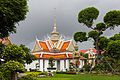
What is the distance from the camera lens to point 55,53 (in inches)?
1703

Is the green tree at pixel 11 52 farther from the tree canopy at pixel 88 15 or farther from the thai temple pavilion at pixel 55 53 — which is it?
the thai temple pavilion at pixel 55 53

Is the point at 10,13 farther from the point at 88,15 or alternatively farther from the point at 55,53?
the point at 55,53

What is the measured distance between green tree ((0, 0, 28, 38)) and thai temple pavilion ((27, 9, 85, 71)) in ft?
95.6

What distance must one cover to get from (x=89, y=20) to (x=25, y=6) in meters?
15.4

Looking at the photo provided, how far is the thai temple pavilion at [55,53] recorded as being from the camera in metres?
40.0

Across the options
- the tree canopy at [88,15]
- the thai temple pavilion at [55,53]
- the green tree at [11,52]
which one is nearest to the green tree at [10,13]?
the green tree at [11,52]

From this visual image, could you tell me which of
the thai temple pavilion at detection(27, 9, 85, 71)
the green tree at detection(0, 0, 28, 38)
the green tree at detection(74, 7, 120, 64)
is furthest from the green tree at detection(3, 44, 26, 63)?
the thai temple pavilion at detection(27, 9, 85, 71)

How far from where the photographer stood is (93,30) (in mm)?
23359

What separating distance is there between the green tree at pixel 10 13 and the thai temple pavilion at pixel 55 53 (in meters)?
29.1

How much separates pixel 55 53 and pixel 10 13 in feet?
114

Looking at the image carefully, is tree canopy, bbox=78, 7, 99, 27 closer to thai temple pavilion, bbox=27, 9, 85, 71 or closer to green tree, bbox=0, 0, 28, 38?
green tree, bbox=0, 0, 28, 38

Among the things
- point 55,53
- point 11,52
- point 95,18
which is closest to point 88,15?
point 95,18

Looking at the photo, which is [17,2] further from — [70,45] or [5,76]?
[70,45]

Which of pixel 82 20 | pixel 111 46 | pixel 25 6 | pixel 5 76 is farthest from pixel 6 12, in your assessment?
pixel 82 20
